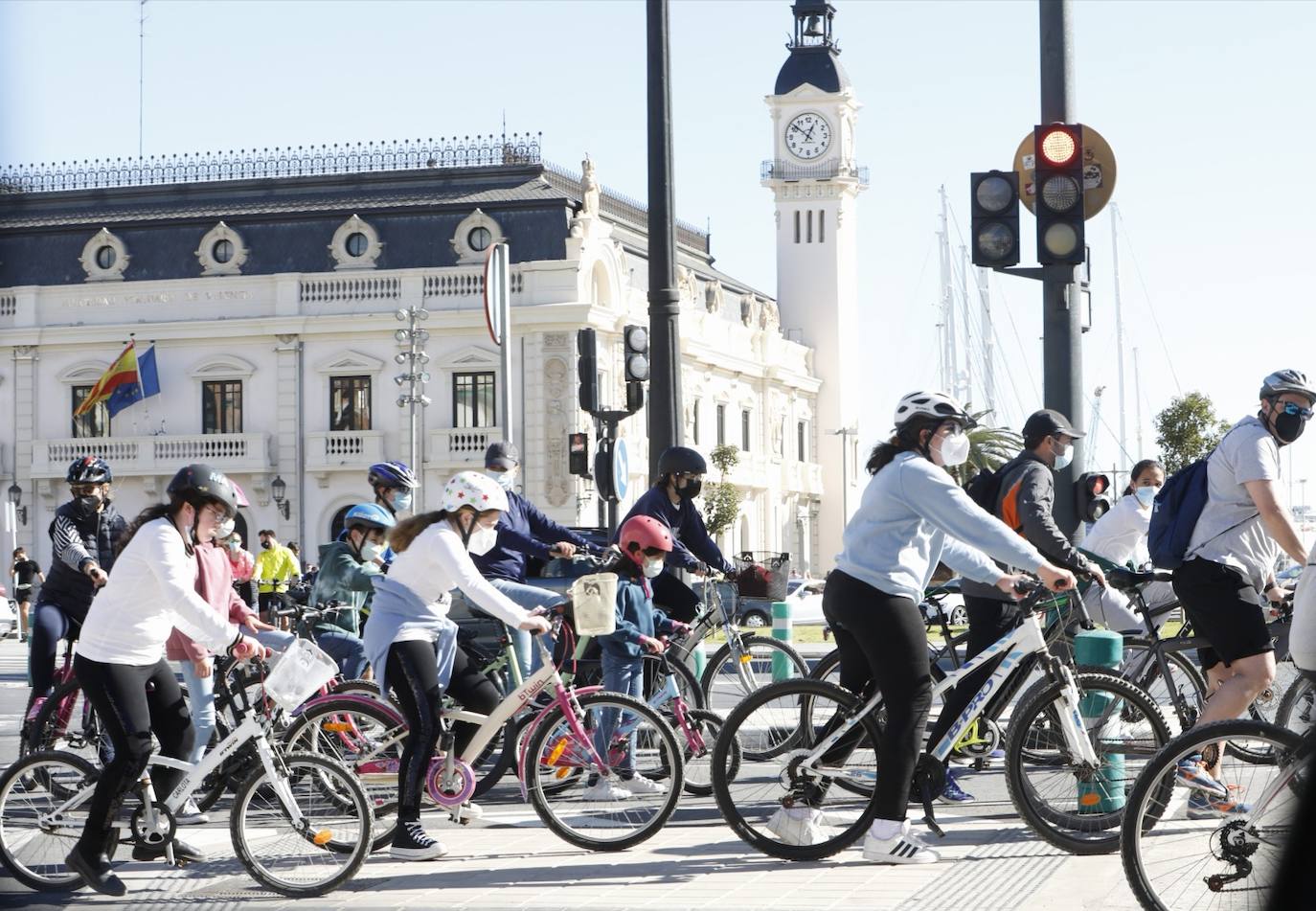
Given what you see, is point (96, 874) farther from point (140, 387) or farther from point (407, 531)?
point (140, 387)

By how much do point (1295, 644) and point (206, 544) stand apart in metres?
4.97

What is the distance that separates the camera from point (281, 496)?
177 feet

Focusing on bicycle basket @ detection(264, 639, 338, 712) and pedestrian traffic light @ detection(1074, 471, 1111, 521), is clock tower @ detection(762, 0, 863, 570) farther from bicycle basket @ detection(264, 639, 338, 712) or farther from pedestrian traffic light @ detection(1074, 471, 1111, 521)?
bicycle basket @ detection(264, 639, 338, 712)

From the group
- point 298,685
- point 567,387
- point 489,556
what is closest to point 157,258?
Result: point 567,387

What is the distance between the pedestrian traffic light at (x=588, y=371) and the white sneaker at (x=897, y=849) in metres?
7.67

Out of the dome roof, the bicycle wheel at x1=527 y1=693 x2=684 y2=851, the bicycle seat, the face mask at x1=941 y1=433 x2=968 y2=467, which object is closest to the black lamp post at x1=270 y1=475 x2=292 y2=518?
the dome roof

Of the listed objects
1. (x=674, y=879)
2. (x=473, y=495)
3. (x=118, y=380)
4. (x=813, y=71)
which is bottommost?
(x=674, y=879)

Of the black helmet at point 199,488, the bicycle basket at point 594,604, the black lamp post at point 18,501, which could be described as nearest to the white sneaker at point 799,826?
the bicycle basket at point 594,604

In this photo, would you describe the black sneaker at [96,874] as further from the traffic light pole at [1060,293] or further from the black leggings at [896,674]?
the traffic light pole at [1060,293]

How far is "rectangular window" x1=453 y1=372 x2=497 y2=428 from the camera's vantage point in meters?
53.7

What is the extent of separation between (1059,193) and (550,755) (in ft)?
14.0

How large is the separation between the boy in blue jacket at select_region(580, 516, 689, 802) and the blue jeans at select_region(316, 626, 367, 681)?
1.52m

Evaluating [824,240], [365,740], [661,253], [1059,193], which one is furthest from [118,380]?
[365,740]

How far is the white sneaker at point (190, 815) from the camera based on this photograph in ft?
24.8
